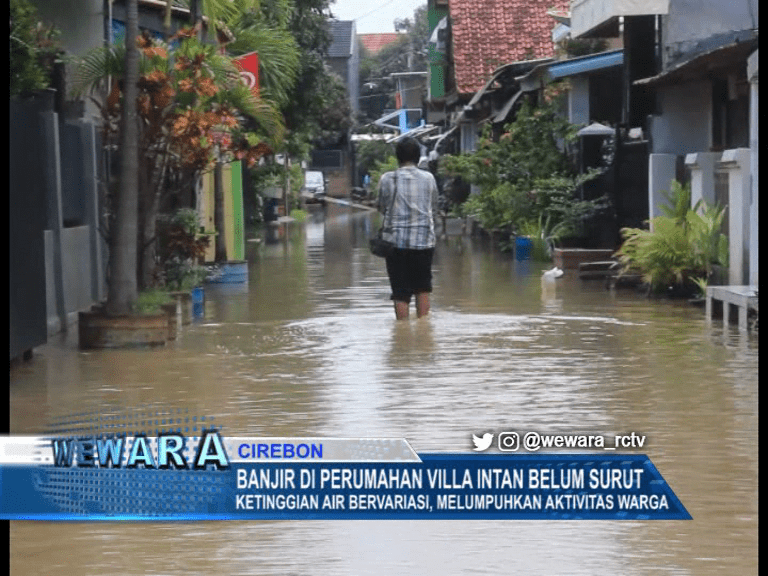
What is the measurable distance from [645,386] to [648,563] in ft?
16.2

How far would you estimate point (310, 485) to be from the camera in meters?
7.07

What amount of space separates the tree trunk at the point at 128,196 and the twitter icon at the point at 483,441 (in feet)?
18.7

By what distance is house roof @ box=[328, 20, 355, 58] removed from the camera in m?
96.0

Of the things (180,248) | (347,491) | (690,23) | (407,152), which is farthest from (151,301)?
(690,23)

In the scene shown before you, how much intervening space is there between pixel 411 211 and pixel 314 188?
2357 inches

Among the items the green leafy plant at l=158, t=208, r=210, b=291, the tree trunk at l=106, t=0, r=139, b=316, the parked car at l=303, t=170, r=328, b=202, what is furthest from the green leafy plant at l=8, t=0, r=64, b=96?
the parked car at l=303, t=170, r=328, b=202

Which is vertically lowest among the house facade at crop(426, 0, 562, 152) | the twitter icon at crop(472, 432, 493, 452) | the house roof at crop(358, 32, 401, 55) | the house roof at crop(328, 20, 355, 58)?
the twitter icon at crop(472, 432, 493, 452)

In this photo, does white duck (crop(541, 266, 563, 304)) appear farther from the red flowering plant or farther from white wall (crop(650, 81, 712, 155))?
the red flowering plant

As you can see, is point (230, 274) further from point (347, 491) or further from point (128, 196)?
point (347, 491)

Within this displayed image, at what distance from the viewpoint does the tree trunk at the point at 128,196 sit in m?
14.2

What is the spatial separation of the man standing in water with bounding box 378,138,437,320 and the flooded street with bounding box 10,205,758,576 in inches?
18.3

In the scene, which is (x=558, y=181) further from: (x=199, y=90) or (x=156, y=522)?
(x=156, y=522)

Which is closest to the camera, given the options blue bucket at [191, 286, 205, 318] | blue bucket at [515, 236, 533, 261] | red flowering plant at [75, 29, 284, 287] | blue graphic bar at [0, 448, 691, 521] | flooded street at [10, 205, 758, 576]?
flooded street at [10, 205, 758, 576]

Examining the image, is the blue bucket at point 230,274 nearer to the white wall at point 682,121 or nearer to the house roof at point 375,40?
the white wall at point 682,121
